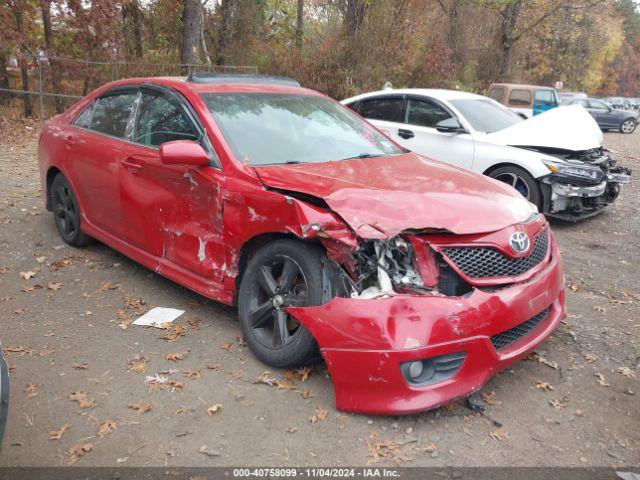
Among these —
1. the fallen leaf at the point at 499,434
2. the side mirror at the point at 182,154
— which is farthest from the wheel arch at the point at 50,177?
the fallen leaf at the point at 499,434

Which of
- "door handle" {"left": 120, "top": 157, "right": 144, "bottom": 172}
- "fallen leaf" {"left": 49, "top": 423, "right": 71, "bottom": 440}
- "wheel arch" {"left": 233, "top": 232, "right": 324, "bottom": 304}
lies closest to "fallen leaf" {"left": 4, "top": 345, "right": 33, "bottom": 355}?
"fallen leaf" {"left": 49, "top": 423, "right": 71, "bottom": 440}

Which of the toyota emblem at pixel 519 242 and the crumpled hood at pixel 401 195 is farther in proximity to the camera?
the toyota emblem at pixel 519 242

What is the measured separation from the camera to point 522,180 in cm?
691

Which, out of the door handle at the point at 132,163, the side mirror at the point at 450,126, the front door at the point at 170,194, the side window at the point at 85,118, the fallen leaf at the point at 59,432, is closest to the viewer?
the fallen leaf at the point at 59,432

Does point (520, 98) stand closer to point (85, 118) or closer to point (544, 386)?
point (85, 118)

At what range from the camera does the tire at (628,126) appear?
24.1 m

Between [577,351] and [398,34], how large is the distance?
635 inches

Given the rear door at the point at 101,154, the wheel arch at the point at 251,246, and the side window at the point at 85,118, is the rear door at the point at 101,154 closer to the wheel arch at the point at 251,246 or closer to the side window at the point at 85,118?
the side window at the point at 85,118

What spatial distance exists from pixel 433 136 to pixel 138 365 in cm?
537

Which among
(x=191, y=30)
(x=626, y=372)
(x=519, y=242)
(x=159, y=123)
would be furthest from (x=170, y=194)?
(x=191, y=30)

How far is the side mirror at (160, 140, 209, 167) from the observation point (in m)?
3.60

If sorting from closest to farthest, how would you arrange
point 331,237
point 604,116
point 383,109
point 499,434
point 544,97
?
point 499,434
point 331,237
point 383,109
point 544,97
point 604,116

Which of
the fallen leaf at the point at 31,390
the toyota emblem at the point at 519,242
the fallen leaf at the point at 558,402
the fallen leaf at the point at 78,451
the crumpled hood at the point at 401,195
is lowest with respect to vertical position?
the fallen leaf at the point at 78,451

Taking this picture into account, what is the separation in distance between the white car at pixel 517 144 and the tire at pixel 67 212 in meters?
3.67
